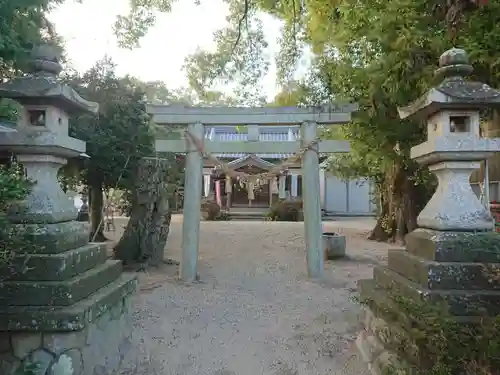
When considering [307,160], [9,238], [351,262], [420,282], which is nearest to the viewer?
[9,238]

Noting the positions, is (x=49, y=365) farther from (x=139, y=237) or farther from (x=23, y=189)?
(x=139, y=237)

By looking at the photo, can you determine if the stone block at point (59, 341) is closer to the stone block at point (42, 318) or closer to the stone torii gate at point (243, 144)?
the stone block at point (42, 318)

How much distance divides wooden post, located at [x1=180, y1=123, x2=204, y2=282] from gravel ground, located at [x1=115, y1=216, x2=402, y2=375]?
344mm

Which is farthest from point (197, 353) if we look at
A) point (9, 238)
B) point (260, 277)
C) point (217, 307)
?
point (260, 277)

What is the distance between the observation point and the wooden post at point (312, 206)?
691cm

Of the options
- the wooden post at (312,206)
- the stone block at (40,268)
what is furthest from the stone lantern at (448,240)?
the wooden post at (312,206)

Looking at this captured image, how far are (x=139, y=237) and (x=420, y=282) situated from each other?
5984mm

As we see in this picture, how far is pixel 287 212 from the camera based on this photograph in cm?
1761

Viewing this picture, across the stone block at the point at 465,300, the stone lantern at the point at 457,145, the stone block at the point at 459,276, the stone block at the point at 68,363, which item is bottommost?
the stone block at the point at 68,363

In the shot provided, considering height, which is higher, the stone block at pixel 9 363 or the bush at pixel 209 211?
the bush at pixel 209 211

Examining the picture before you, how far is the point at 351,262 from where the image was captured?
28.1 ft

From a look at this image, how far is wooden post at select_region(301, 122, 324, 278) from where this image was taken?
6906mm

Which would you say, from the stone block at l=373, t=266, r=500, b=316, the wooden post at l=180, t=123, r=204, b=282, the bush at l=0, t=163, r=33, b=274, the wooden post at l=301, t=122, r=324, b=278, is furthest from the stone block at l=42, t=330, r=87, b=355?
the wooden post at l=301, t=122, r=324, b=278

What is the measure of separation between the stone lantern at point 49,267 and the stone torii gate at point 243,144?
3.39 metres
